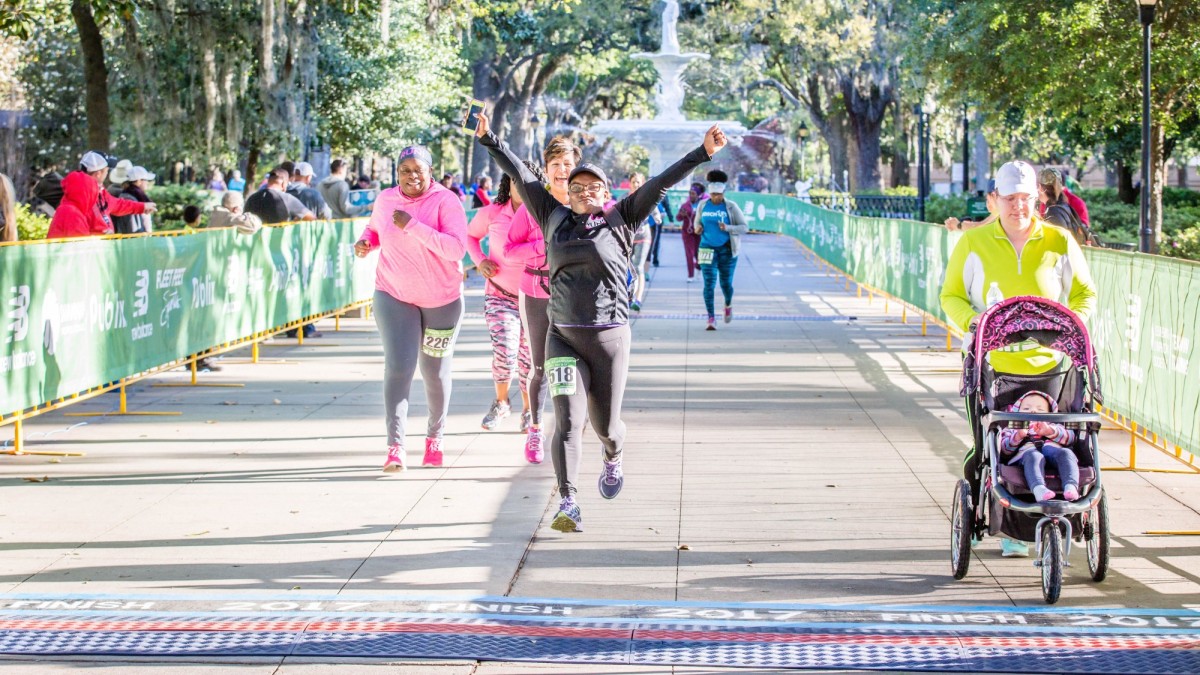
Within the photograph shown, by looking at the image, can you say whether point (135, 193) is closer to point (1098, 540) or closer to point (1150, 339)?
point (1150, 339)

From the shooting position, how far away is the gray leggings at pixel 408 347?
916 centimetres

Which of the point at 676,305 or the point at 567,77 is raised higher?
the point at 567,77

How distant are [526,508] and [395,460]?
1.24 meters

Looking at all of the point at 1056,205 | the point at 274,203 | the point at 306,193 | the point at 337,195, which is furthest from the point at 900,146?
the point at 1056,205

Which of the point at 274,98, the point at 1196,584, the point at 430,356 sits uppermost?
the point at 274,98

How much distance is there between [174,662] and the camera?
5.55 m

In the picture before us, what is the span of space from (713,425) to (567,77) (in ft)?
202

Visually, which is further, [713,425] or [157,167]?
[157,167]

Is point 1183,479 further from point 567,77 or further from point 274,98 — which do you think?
point 567,77

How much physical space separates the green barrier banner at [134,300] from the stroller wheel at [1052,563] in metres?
6.06

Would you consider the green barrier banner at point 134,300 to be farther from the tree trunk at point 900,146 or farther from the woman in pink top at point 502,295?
the tree trunk at point 900,146

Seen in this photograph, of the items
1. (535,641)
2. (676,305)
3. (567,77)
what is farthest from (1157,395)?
(567,77)

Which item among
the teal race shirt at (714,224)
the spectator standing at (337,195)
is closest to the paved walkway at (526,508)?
the teal race shirt at (714,224)

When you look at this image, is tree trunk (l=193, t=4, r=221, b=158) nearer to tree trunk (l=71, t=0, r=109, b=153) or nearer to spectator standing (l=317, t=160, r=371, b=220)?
tree trunk (l=71, t=0, r=109, b=153)
